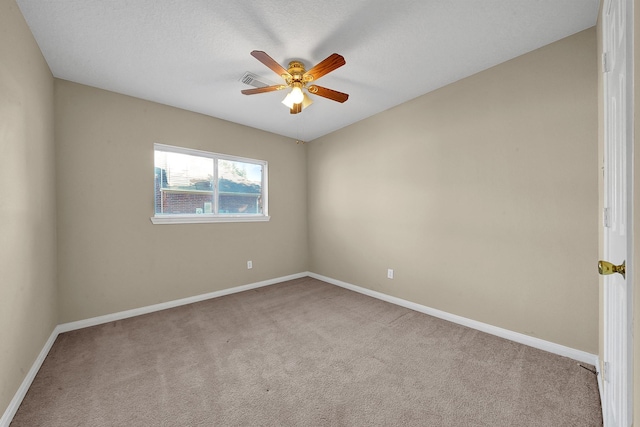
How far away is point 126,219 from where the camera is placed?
2.98 meters

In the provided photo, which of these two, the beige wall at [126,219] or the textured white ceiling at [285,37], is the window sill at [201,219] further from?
the textured white ceiling at [285,37]

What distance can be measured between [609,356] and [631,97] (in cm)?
136

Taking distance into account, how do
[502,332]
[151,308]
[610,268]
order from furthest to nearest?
1. [151,308]
2. [502,332]
3. [610,268]

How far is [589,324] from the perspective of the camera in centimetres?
200

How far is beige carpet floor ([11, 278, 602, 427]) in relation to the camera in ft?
5.03

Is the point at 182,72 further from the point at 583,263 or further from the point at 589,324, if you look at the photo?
the point at 589,324

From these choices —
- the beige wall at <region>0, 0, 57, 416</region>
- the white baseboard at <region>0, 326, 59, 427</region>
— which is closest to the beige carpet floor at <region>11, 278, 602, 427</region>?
the white baseboard at <region>0, 326, 59, 427</region>

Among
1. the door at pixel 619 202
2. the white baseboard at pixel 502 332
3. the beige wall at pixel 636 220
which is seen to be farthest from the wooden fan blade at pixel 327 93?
the white baseboard at pixel 502 332

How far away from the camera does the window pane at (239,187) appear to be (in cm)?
387

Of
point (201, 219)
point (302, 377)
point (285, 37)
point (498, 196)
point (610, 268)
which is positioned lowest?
point (302, 377)

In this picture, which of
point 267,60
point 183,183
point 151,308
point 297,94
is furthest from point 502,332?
point 183,183

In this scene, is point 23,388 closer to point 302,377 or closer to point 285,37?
point 302,377

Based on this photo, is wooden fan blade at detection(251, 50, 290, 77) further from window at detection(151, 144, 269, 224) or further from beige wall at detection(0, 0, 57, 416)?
window at detection(151, 144, 269, 224)

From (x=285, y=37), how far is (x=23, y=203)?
2.27 m
